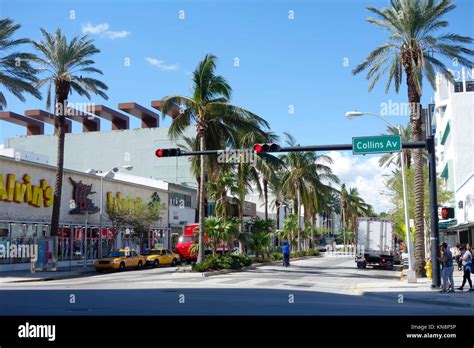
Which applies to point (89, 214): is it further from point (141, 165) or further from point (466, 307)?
point (466, 307)

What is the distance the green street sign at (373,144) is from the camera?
71.0 feet

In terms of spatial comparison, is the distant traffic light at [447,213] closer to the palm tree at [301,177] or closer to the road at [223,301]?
the road at [223,301]

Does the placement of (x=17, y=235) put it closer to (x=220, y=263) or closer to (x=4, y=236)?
(x=4, y=236)

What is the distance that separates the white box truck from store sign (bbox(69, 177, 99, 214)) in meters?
20.1

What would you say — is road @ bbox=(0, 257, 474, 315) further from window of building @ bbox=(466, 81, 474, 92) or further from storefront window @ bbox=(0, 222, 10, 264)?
window of building @ bbox=(466, 81, 474, 92)

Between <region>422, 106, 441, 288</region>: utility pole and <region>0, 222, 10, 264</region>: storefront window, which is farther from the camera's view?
<region>0, 222, 10, 264</region>: storefront window

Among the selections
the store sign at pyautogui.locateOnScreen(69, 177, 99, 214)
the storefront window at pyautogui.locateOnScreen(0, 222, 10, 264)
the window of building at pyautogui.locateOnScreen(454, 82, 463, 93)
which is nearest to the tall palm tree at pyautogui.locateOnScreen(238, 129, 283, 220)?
the store sign at pyautogui.locateOnScreen(69, 177, 99, 214)

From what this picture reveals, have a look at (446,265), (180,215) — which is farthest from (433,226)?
(180,215)

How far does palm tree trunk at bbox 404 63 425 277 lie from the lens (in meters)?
26.9

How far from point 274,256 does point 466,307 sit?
31542 mm

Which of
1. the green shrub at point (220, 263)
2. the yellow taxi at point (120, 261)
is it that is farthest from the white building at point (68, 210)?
the green shrub at point (220, 263)

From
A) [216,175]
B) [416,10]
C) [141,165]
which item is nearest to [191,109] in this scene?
[216,175]

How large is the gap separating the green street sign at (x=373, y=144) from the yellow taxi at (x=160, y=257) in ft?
71.2

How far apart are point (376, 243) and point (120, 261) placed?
17.7m
